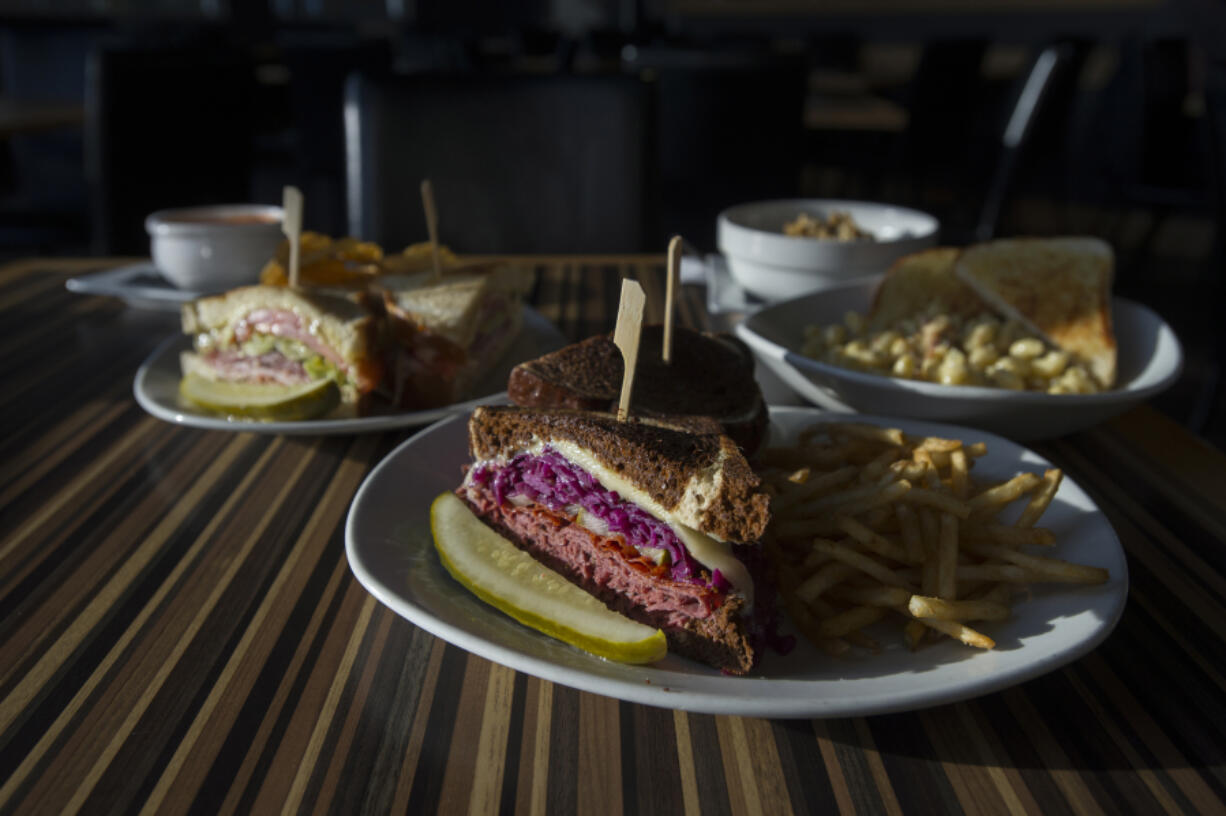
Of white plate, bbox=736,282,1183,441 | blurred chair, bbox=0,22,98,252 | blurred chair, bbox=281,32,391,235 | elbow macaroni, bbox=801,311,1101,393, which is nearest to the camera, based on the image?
white plate, bbox=736,282,1183,441

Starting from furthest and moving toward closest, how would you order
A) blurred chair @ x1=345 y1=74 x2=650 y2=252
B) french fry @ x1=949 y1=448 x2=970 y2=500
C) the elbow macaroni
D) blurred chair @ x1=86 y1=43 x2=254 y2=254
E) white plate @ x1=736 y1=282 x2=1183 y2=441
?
blurred chair @ x1=86 y1=43 x2=254 y2=254 < blurred chair @ x1=345 y1=74 x2=650 y2=252 < the elbow macaroni < white plate @ x1=736 y1=282 x2=1183 y2=441 < french fry @ x1=949 y1=448 x2=970 y2=500

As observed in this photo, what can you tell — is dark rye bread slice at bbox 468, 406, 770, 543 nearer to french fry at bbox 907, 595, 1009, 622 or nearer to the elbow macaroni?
french fry at bbox 907, 595, 1009, 622

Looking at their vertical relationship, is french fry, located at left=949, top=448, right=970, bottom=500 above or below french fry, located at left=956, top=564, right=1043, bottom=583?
above

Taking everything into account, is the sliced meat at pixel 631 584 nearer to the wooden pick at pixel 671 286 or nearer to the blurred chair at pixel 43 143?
the wooden pick at pixel 671 286

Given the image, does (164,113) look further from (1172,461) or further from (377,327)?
(1172,461)

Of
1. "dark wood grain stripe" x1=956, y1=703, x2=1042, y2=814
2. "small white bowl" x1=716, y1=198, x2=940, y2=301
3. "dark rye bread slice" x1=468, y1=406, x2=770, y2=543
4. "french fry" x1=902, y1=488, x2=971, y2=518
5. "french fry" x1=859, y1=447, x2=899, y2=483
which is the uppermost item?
"small white bowl" x1=716, y1=198, x2=940, y2=301

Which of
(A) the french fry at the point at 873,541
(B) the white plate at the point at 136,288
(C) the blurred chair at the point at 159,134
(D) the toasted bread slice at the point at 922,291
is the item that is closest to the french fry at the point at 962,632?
(A) the french fry at the point at 873,541

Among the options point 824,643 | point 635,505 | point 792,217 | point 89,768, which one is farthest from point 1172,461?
point 89,768

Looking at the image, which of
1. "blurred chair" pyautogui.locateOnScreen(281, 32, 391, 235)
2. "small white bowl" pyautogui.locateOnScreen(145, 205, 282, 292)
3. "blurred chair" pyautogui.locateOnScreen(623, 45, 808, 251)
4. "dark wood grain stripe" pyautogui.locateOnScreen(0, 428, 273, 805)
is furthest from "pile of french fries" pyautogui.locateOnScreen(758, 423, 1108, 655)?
"blurred chair" pyautogui.locateOnScreen(281, 32, 391, 235)

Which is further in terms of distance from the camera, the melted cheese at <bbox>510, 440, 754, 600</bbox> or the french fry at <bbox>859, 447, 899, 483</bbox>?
the french fry at <bbox>859, 447, 899, 483</bbox>
